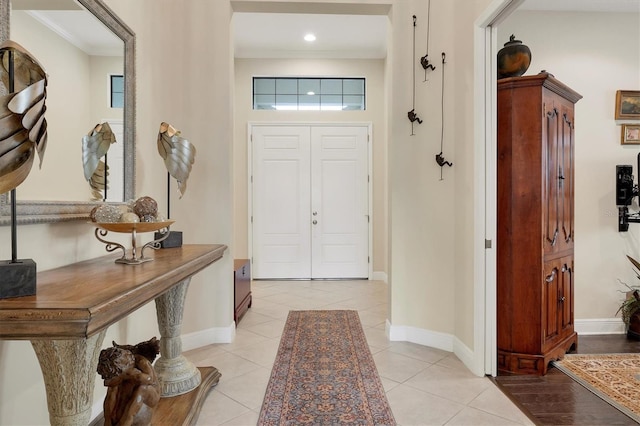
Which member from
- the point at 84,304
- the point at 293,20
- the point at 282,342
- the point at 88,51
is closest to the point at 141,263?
the point at 84,304

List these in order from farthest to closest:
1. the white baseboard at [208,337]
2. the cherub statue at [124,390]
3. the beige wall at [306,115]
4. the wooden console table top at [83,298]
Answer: the beige wall at [306,115] → the white baseboard at [208,337] → the cherub statue at [124,390] → the wooden console table top at [83,298]

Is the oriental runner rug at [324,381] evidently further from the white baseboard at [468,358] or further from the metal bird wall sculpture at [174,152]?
the metal bird wall sculpture at [174,152]

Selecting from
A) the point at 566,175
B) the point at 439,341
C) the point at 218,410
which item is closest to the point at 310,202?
the point at 439,341

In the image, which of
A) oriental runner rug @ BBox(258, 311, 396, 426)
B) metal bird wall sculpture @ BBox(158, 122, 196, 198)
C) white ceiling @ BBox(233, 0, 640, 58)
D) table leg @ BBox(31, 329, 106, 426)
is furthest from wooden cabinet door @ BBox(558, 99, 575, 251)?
table leg @ BBox(31, 329, 106, 426)

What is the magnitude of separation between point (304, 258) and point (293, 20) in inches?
127

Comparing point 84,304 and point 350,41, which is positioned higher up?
point 350,41

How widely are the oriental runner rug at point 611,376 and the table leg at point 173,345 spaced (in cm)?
250

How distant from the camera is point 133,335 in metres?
2.19

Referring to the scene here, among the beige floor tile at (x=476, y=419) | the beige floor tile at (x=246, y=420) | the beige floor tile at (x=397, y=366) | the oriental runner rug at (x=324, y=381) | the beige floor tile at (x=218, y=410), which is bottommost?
the beige floor tile at (x=476, y=419)

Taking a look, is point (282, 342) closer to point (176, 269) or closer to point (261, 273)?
point (176, 269)

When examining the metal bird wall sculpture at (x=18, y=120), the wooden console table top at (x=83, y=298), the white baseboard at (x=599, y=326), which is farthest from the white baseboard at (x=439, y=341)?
the metal bird wall sculpture at (x=18, y=120)

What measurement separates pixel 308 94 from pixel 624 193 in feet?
13.1

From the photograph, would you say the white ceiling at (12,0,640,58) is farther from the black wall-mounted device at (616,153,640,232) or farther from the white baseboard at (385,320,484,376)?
the white baseboard at (385,320,484,376)

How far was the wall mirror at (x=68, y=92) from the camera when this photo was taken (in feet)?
4.39
